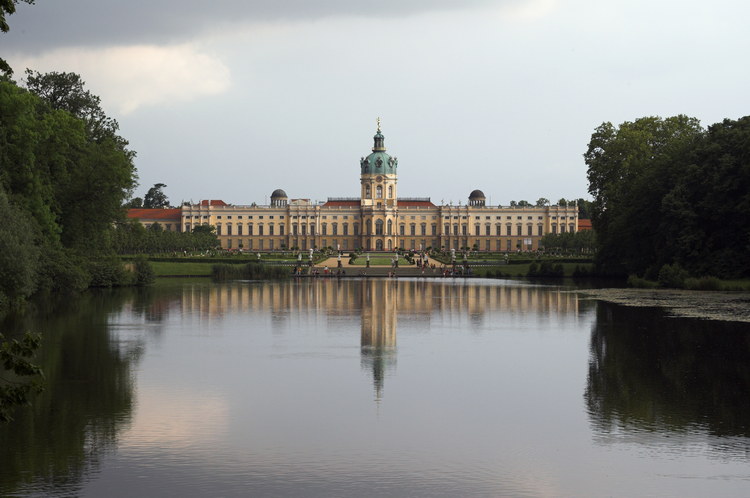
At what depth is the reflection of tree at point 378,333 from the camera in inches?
787

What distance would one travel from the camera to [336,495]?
426 inches

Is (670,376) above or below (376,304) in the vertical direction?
below

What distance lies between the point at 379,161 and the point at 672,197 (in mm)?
109831

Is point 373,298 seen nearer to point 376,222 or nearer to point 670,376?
point 670,376

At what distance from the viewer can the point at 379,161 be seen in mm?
154000

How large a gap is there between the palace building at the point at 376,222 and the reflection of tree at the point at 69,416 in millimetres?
129809

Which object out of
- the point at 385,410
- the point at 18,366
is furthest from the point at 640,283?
the point at 18,366

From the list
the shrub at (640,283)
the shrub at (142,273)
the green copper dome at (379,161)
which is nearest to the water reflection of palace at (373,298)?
the shrub at (142,273)

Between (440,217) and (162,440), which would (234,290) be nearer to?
(162,440)

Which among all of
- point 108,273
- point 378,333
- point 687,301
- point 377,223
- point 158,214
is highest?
point 158,214

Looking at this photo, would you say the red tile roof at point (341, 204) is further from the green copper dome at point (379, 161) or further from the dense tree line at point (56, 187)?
the dense tree line at point (56, 187)

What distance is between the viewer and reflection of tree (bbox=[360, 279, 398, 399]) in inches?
787

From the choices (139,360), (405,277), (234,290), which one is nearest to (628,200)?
(405,277)

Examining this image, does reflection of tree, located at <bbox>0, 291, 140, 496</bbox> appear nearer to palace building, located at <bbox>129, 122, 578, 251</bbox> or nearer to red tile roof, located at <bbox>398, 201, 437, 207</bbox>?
palace building, located at <bbox>129, 122, 578, 251</bbox>
